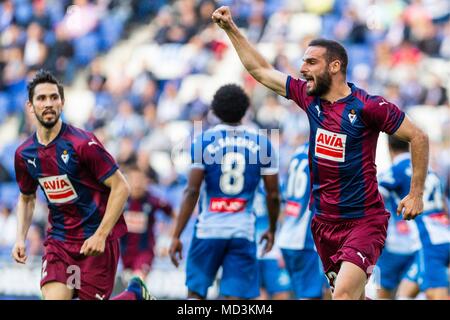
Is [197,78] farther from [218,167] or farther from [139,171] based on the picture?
[218,167]

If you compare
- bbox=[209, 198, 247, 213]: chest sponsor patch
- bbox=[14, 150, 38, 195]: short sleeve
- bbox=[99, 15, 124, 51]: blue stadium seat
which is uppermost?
bbox=[99, 15, 124, 51]: blue stadium seat

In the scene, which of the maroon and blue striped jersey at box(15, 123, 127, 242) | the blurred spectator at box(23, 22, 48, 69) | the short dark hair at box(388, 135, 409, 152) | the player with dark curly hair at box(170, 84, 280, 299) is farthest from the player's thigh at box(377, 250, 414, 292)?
the blurred spectator at box(23, 22, 48, 69)

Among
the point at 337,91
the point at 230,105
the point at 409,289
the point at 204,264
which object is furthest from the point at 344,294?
the point at 409,289

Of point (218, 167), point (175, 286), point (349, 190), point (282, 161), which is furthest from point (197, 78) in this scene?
point (349, 190)

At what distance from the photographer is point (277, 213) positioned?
33.5ft

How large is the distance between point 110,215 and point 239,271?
2.08 metres

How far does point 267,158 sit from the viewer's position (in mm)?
9914

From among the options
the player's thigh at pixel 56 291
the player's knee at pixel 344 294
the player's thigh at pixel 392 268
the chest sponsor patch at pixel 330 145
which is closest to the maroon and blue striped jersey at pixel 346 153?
the chest sponsor patch at pixel 330 145

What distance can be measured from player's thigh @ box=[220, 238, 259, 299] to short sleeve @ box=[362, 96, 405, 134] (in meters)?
2.58

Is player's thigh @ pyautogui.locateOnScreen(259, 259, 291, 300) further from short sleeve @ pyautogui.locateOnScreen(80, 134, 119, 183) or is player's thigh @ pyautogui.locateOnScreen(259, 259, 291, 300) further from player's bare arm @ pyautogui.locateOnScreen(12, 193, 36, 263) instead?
short sleeve @ pyautogui.locateOnScreen(80, 134, 119, 183)

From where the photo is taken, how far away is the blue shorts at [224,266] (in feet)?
32.4

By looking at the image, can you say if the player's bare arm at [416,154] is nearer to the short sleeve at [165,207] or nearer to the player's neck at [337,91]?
the player's neck at [337,91]

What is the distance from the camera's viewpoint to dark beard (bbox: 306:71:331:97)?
7.96 metres

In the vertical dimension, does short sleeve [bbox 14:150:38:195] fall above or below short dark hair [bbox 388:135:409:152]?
below
